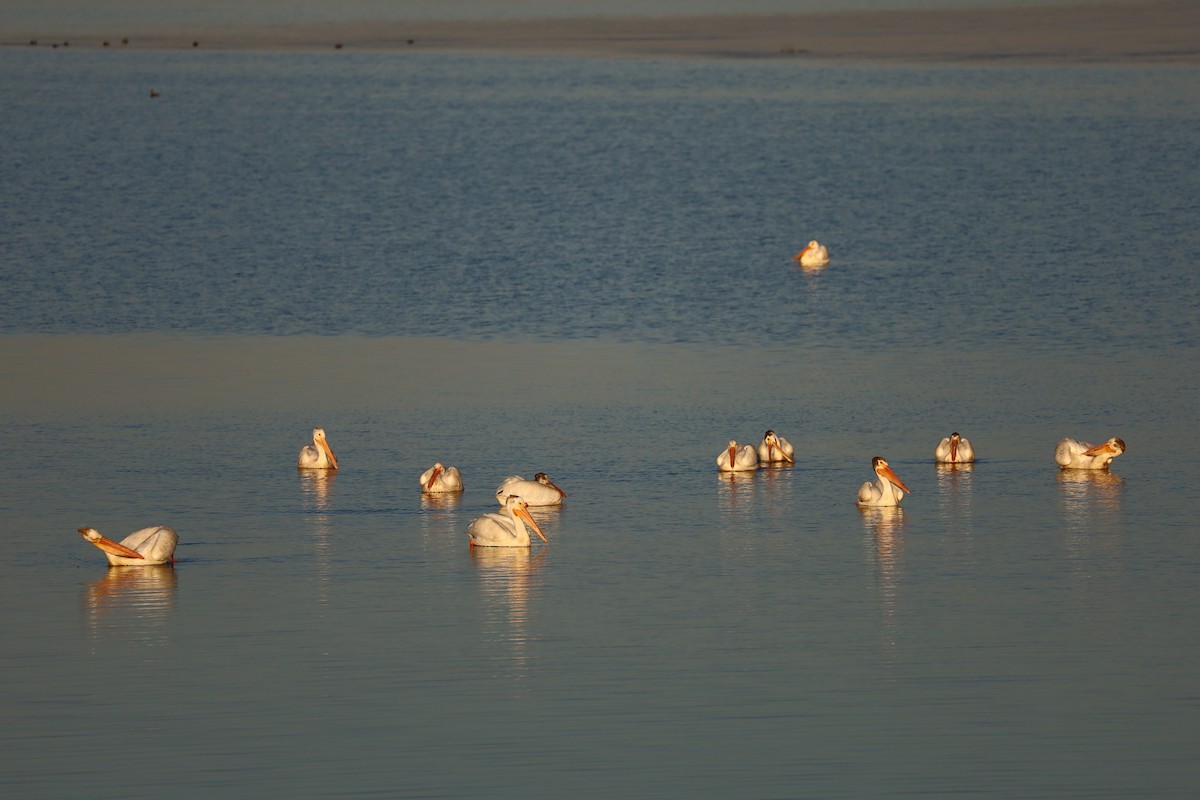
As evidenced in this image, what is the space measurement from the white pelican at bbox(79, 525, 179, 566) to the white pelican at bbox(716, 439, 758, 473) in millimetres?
6401

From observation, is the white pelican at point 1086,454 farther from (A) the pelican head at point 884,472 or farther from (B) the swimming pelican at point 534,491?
(B) the swimming pelican at point 534,491

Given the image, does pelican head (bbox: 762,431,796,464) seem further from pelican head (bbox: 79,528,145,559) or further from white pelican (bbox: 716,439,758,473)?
pelican head (bbox: 79,528,145,559)

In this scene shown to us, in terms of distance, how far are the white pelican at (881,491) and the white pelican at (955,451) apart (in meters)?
1.99

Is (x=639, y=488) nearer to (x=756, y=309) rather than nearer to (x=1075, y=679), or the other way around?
(x=1075, y=679)

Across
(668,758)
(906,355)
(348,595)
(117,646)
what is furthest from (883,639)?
(906,355)

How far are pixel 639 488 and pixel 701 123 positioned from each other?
5047 cm

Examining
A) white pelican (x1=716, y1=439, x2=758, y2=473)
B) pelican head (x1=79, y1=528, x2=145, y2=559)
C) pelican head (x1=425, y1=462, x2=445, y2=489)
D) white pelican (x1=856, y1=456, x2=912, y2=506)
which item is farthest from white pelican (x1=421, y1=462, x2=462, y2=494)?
white pelican (x1=856, y1=456, x2=912, y2=506)

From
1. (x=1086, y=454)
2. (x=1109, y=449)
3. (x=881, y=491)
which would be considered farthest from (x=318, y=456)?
(x=1109, y=449)

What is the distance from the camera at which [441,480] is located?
69.3 feet

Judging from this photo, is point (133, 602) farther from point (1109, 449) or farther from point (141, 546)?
point (1109, 449)

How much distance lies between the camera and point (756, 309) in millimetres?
35406

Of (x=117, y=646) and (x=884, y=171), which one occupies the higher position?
(x=884, y=171)

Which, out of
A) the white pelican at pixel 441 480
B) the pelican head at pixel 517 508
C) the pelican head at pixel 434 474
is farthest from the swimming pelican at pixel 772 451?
the pelican head at pixel 517 508

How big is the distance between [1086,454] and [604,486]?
16.6 ft
